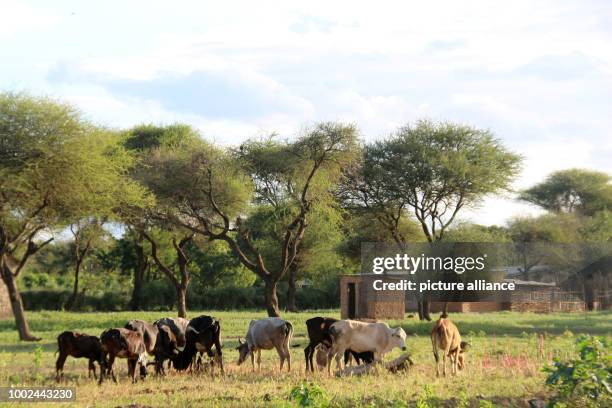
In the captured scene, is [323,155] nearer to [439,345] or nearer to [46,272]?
[439,345]

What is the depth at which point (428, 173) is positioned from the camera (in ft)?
152

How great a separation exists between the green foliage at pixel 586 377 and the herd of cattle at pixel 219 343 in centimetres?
539

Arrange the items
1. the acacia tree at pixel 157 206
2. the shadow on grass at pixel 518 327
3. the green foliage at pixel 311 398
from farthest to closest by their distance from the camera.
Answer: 1. the acacia tree at pixel 157 206
2. the shadow on grass at pixel 518 327
3. the green foliage at pixel 311 398

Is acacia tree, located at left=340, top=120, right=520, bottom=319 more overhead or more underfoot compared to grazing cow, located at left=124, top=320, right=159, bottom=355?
more overhead

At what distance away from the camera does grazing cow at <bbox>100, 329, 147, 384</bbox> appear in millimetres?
18344

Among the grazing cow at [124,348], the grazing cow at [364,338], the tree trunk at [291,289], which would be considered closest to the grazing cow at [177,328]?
the grazing cow at [124,348]

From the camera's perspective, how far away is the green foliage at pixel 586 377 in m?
12.9

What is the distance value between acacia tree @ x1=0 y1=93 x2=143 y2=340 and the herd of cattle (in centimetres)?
A: 1349

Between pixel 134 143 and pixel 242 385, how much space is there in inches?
1661

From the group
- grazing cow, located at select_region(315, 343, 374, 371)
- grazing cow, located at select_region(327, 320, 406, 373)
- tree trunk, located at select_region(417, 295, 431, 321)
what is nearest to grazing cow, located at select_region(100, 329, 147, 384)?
A: grazing cow, located at select_region(315, 343, 374, 371)

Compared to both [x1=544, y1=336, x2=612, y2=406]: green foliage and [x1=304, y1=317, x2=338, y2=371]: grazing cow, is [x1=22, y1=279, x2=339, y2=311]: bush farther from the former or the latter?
[x1=544, y1=336, x2=612, y2=406]: green foliage

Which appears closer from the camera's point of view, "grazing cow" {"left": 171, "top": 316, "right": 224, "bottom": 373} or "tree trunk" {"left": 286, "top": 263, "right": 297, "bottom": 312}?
"grazing cow" {"left": 171, "top": 316, "right": 224, "bottom": 373}

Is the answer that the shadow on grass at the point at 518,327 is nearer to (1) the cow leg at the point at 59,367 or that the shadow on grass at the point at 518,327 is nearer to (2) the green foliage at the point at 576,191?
(1) the cow leg at the point at 59,367

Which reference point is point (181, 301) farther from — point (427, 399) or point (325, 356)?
point (427, 399)
